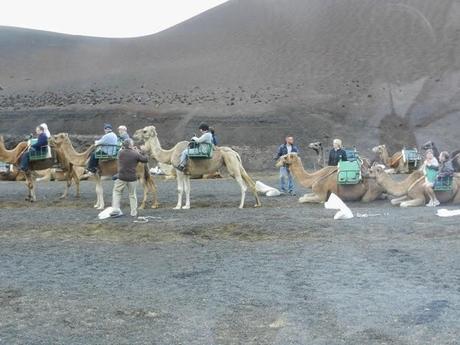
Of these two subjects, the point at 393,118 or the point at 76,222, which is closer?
the point at 76,222

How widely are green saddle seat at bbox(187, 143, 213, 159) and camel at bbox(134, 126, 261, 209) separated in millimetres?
163

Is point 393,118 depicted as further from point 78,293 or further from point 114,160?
point 78,293

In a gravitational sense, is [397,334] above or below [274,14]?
below

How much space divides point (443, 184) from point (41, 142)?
997 cm

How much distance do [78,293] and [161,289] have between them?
3.06 feet

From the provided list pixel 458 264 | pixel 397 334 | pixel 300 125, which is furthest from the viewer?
pixel 300 125

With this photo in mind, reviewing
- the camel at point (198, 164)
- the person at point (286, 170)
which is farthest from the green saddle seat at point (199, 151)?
the person at point (286, 170)

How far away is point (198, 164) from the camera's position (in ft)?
55.1

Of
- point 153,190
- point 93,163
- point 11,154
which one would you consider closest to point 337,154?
point 153,190

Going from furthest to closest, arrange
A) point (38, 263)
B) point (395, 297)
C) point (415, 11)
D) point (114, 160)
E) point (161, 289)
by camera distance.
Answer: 1. point (415, 11)
2. point (114, 160)
3. point (38, 263)
4. point (161, 289)
5. point (395, 297)

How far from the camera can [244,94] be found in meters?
56.8

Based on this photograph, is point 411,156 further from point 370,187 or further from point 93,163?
point 93,163

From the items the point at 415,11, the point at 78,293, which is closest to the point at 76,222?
the point at 78,293

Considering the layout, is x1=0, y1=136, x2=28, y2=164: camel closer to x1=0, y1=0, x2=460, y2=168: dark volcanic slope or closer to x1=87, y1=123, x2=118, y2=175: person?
x1=87, y1=123, x2=118, y2=175: person
